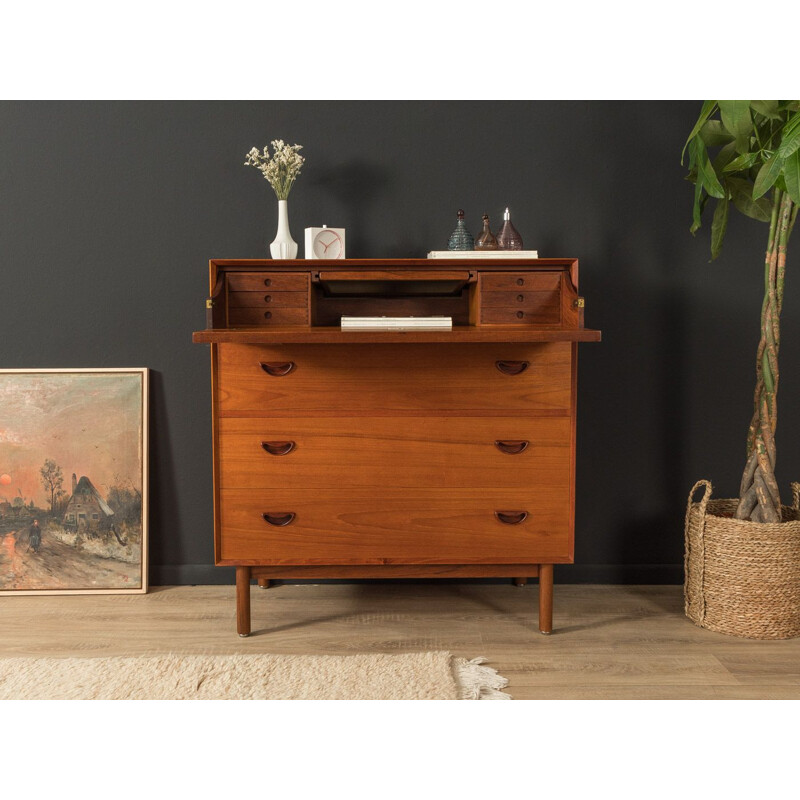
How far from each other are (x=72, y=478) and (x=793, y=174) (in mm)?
2932

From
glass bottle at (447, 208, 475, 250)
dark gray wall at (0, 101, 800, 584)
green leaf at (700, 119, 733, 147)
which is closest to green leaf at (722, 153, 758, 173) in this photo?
green leaf at (700, 119, 733, 147)

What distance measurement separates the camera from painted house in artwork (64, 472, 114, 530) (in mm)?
3377

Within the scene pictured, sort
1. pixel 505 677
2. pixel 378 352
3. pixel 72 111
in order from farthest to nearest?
pixel 72 111 → pixel 378 352 → pixel 505 677

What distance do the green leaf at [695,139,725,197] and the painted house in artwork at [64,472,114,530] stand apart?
2686 mm

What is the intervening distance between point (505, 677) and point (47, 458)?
2120 mm

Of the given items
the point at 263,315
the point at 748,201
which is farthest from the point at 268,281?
the point at 748,201

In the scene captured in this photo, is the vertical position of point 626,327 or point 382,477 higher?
point 626,327

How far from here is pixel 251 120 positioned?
3.29m

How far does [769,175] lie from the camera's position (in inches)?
93.8

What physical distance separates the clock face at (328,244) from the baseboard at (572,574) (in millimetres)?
1414

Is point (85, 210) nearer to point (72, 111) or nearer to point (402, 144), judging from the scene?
point (72, 111)

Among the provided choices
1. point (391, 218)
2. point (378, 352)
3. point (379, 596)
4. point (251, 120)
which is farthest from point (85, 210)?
point (379, 596)

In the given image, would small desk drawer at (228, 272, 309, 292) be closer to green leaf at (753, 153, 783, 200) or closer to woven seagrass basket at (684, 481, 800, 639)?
green leaf at (753, 153, 783, 200)

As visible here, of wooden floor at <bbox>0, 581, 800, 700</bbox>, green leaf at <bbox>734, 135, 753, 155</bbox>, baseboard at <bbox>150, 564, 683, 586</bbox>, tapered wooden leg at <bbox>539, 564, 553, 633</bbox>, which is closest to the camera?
wooden floor at <bbox>0, 581, 800, 700</bbox>
